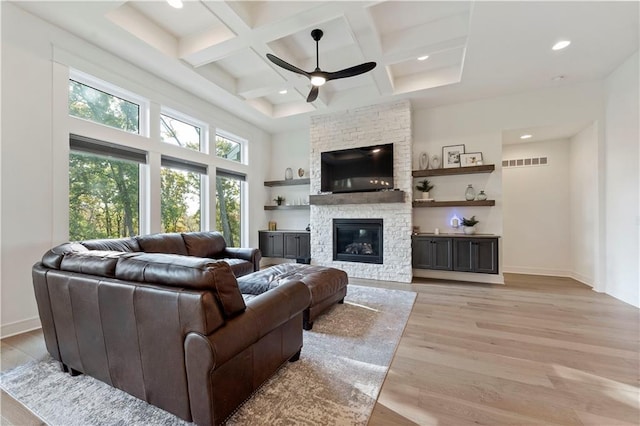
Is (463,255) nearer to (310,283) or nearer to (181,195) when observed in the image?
(310,283)

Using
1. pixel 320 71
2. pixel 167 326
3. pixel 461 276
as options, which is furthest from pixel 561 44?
pixel 167 326

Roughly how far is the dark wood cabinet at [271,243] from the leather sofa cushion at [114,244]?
303 centimetres

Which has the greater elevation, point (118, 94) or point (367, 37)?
point (367, 37)

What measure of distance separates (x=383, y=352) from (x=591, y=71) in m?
4.96

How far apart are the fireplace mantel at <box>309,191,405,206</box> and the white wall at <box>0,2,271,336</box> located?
376 centimetres

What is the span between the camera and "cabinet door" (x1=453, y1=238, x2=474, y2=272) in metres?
4.43

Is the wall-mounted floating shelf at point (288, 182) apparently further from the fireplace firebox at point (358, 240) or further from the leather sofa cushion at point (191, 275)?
the leather sofa cushion at point (191, 275)

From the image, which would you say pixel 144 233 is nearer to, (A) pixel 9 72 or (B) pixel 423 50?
(A) pixel 9 72

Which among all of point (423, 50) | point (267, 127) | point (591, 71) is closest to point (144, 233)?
point (267, 127)

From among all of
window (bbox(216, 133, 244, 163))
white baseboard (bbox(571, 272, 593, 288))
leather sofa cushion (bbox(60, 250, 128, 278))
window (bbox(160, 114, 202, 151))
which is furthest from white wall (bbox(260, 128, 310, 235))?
white baseboard (bbox(571, 272, 593, 288))

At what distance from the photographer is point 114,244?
9.85 feet

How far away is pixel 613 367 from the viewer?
199 cm

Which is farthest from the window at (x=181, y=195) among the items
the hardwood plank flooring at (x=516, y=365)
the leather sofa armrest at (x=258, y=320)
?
the hardwood plank flooring at (x=516, y=365)

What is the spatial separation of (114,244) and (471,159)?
555 cm
